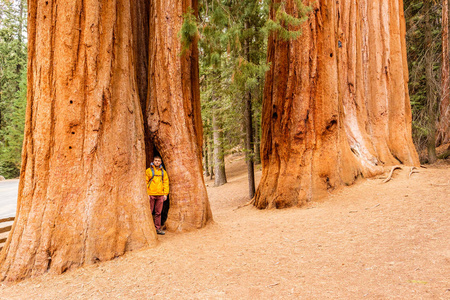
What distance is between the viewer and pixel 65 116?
13.8ft

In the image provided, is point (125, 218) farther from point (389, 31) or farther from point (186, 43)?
point (389, 31)

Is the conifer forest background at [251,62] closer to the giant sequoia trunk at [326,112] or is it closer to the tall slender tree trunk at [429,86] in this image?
the tall slender tree trunk at [429,86]

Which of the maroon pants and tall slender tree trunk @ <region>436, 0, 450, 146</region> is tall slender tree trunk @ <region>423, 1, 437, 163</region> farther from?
the maroon pants

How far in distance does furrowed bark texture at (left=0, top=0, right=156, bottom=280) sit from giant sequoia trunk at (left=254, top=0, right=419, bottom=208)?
4.37 metres

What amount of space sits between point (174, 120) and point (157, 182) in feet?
4.00

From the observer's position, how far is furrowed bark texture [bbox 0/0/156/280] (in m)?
3.94

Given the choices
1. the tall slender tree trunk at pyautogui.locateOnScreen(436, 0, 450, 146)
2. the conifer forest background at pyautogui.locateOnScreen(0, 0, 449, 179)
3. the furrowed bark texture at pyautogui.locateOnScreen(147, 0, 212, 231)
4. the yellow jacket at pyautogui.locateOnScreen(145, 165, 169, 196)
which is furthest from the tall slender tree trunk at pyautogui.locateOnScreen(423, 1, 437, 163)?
the yellow jacket at pyautogui.locateOnScreen(145, 165, 169, 196)

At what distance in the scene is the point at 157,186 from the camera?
5.38 metres

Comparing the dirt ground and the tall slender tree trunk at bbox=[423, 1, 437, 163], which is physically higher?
the tall slender tree trunk at bbox=[423, 1, 437, 163]

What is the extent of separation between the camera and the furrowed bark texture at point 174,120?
5473mm

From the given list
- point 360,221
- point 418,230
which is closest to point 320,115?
point 360,221

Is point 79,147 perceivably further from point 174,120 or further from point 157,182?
point 174,120

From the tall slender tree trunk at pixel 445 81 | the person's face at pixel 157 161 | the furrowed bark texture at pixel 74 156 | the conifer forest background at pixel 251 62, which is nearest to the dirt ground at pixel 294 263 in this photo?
the furrowed bark texture at pixel 74 156

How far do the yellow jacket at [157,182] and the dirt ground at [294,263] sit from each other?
0.90m
